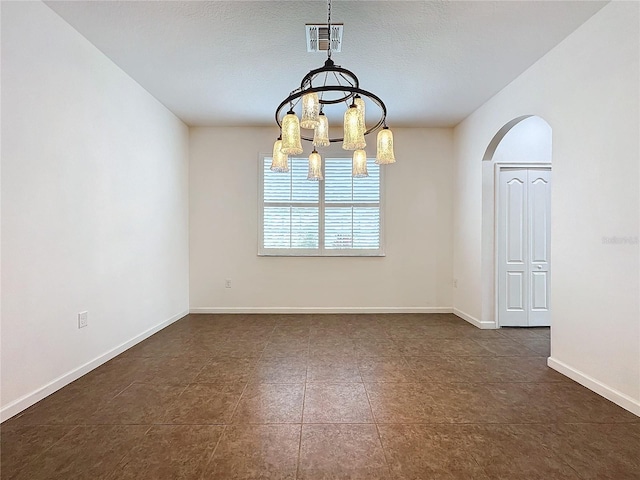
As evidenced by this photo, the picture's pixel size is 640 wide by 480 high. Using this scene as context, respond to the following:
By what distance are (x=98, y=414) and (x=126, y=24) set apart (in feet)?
9.28

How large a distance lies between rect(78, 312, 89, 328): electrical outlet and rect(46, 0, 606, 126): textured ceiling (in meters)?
2.29

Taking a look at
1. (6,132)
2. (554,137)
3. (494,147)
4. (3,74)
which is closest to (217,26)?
(3,74)

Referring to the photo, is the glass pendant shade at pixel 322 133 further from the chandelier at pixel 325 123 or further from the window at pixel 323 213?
the window at pixel 323 213

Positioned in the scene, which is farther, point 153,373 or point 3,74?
point 153,373

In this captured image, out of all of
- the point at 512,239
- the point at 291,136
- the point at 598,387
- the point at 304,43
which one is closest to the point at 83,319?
the point at 291,136

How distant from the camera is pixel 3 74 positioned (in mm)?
2107

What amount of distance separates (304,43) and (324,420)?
2899 millimetres

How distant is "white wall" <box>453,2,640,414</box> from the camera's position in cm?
Answer: 224

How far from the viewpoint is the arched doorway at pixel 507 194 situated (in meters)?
4.28

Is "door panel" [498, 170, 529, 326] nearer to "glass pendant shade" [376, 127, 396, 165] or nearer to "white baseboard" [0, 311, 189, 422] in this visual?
"glass pendant shade" [376, 127, 396, 165]

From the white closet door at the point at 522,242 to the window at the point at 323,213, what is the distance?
167 cm

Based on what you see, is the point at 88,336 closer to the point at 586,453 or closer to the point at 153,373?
the point at 153,373

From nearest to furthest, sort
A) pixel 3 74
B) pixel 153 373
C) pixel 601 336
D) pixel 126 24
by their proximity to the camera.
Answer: pixel 3 74, pixel 601 336, pixel 126 24, pixel 153 373

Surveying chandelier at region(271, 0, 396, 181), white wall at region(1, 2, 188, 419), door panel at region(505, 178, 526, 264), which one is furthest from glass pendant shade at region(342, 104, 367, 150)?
door panel at region(505, 178, 526, 264)
